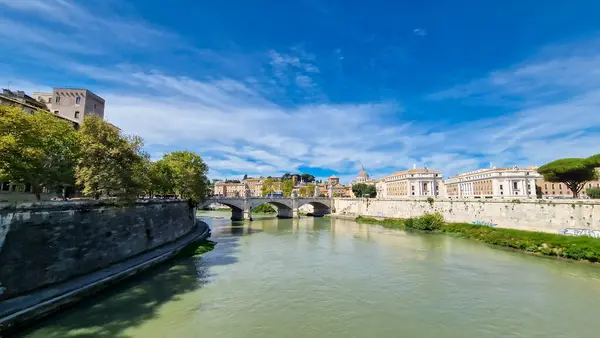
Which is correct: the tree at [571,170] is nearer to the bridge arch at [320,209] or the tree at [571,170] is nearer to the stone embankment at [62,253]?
the bridge arch at [320,209]

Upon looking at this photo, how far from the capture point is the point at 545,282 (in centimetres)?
1655

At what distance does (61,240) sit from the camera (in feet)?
46.1

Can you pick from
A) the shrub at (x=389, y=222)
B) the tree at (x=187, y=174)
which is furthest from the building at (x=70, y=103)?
the shrub at (x=389, y=222)

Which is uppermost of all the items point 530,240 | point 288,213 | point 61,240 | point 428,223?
point 61,240

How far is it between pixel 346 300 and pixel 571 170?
41.5 m

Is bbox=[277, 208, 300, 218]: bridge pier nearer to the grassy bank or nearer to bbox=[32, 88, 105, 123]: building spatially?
the grassy bank

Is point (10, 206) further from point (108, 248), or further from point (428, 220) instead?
point (428, 220)

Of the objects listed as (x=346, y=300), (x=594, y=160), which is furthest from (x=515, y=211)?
(x=346, y=300)

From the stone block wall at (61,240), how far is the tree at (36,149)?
80.5 inches

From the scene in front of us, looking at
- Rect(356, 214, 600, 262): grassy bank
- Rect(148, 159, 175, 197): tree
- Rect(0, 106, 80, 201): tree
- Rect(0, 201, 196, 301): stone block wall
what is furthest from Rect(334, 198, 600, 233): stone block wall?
Rect(0, 106, 80, 201): tree

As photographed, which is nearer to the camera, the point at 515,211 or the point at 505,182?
the point at 515,211

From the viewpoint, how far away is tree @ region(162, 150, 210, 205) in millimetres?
33438

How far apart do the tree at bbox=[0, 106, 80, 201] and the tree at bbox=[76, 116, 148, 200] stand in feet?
2.28

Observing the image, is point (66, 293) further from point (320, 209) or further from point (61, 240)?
point (320, 209)
